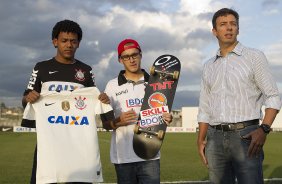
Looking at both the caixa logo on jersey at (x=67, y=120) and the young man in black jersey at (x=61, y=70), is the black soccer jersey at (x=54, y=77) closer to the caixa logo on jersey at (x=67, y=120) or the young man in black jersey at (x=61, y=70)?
the young man in black jersey at (x=61, y=70)

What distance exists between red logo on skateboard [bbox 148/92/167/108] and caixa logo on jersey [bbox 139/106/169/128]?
50 mm

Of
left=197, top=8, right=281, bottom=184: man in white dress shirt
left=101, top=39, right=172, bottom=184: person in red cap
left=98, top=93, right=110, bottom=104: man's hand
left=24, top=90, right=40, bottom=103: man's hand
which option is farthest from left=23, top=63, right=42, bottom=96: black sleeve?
left=197, top=8, right=281, bottom=184: man in white dress shirt

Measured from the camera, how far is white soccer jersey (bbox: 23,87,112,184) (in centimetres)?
450

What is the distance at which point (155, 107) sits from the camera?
16.4 ft

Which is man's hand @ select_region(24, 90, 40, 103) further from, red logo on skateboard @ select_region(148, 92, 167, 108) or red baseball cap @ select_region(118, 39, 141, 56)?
red logo on skateboard @ select_region(148, 92, 167, 108)

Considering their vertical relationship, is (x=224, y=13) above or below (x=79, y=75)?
above

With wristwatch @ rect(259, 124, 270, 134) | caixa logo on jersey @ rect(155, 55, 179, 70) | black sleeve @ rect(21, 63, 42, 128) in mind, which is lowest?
wristwatch @ rect(259, 124, 270, 134)

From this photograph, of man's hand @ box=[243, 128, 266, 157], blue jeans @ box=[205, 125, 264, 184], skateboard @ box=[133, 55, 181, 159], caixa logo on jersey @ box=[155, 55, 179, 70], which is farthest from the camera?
caixa logo on jersey @ box=[155, 55, 179, 70]

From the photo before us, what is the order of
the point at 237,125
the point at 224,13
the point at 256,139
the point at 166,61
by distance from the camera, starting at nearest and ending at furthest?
the point at 256,139, the point at 237,125, the point at 224,13, the point at 166,61

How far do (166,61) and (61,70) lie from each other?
1432 mm

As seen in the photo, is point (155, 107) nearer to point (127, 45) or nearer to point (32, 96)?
point (127, 45)

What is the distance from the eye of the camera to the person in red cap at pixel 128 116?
15.7 feet

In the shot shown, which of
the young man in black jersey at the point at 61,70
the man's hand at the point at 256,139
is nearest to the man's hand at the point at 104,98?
the young man in black jersey at the point at 61,70

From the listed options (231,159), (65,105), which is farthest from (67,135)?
(231,159)
